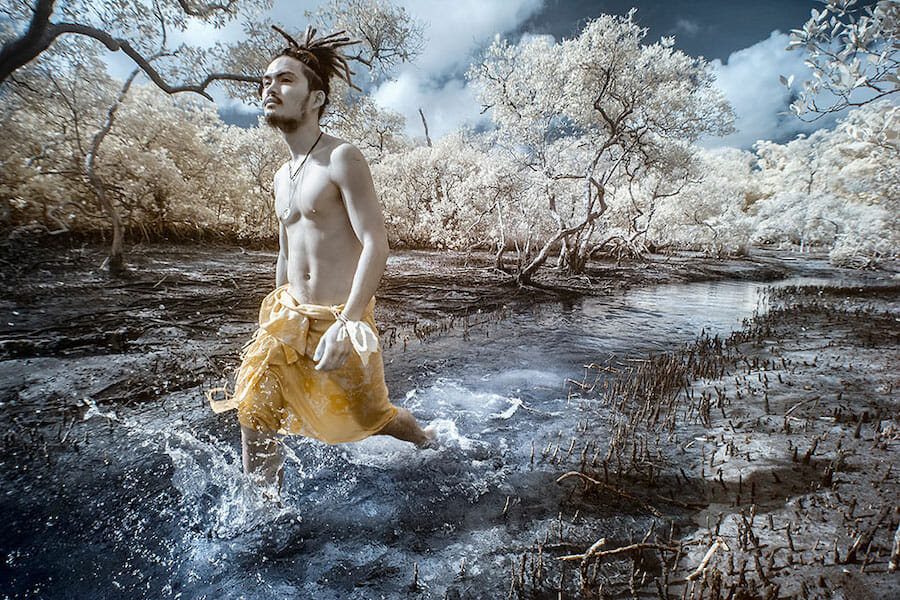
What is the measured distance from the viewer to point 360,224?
1945mm

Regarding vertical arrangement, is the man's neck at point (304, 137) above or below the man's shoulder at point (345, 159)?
above

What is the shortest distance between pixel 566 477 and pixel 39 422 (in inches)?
173

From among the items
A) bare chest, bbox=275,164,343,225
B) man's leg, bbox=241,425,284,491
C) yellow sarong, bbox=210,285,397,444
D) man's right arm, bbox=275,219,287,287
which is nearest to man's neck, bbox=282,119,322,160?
bare chest, bbox=275,164,343,225

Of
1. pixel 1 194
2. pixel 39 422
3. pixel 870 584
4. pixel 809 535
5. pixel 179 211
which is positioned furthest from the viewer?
pixel 179 211

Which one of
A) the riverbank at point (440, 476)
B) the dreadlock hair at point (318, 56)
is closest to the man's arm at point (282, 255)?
the dreadlock hair at point (318, 56)

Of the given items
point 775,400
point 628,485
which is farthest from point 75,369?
point 775,400

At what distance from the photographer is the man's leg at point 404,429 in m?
2.50

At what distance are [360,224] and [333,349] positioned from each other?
2.22 feet

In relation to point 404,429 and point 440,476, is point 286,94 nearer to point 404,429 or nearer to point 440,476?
point 404,429

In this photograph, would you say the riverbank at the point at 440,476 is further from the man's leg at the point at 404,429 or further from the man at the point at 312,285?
the man at the point at 312,285

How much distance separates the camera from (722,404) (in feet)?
12.1

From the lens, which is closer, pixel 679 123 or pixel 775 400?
pixel 775 400

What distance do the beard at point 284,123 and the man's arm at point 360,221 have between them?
35 centimetres

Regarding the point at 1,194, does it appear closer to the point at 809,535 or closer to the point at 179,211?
the point at 179,211
